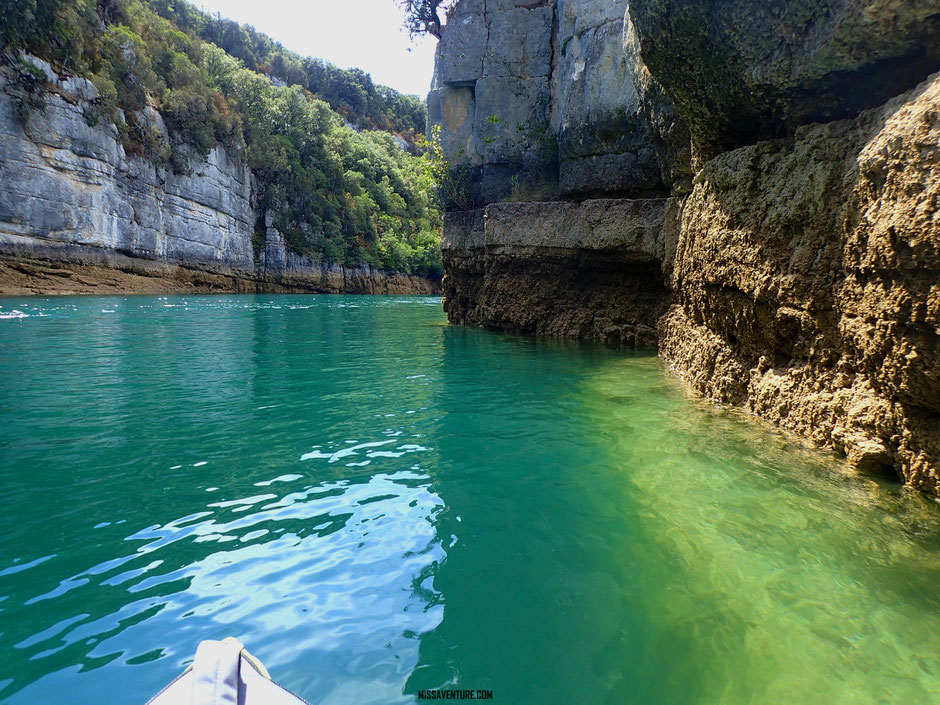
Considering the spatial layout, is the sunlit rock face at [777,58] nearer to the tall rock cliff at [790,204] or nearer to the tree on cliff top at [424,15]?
the tall rock cliff at [790,204]

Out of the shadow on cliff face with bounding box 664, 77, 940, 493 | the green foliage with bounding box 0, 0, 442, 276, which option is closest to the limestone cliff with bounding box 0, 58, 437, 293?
the green foliage with bounding box 0, 0, 442, 276

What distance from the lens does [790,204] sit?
5031mm

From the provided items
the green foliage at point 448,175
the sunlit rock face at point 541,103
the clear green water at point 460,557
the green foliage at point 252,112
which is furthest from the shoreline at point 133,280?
the clear green water at point 460,557

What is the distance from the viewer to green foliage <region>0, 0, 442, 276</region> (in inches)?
1064

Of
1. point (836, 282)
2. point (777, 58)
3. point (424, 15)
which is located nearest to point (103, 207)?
point (424, 15)

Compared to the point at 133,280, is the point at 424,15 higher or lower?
higher

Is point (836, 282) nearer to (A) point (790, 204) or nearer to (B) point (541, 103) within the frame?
(A) point (790, 204)

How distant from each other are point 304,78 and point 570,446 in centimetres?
8863

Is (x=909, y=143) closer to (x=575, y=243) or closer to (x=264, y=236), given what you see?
(x=575, y=243)

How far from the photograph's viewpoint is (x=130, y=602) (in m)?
2.60

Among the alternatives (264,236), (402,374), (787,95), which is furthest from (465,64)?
(264,236)

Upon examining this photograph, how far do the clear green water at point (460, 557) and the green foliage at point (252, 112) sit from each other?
15.0 m

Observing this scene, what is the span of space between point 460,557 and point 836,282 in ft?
12.6

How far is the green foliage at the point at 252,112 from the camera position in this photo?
1064 inches
